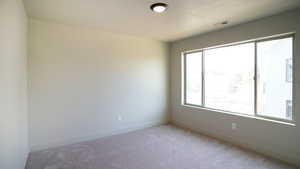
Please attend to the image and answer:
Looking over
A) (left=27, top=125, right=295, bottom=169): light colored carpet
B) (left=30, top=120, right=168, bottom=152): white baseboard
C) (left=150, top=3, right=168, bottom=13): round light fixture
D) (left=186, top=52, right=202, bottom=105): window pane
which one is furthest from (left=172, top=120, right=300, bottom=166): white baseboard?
(left=150, top=3, right=168, bottom=13): round light fixture

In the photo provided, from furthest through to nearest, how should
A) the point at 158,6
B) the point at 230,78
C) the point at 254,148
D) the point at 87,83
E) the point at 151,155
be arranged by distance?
1. the point at 230,78
2. the point at 87,83
3. the point at 254,148
4. the point at 151,155
5. the point at 158,6

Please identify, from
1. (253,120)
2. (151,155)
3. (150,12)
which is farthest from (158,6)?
(253,120)

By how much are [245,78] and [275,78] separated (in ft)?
1.68

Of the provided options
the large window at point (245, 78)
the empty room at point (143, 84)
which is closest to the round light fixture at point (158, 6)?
the empty room at point (143, 84)

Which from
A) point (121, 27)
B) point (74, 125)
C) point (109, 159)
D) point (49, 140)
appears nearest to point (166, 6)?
point (121, 27)

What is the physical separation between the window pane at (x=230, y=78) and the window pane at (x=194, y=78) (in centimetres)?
20

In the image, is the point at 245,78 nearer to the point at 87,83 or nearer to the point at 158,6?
the point at 158,6

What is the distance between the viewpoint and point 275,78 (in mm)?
2881

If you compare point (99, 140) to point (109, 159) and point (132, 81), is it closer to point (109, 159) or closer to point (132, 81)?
point (109, 159)

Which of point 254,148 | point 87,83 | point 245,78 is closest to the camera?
point 254,148

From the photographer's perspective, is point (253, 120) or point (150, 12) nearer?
point (150, 12)

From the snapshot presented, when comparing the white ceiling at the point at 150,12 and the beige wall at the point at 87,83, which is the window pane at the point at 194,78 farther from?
the white ceiling at the point at 150,12

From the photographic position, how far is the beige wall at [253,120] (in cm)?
257

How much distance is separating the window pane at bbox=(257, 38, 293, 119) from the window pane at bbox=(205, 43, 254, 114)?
15cm
